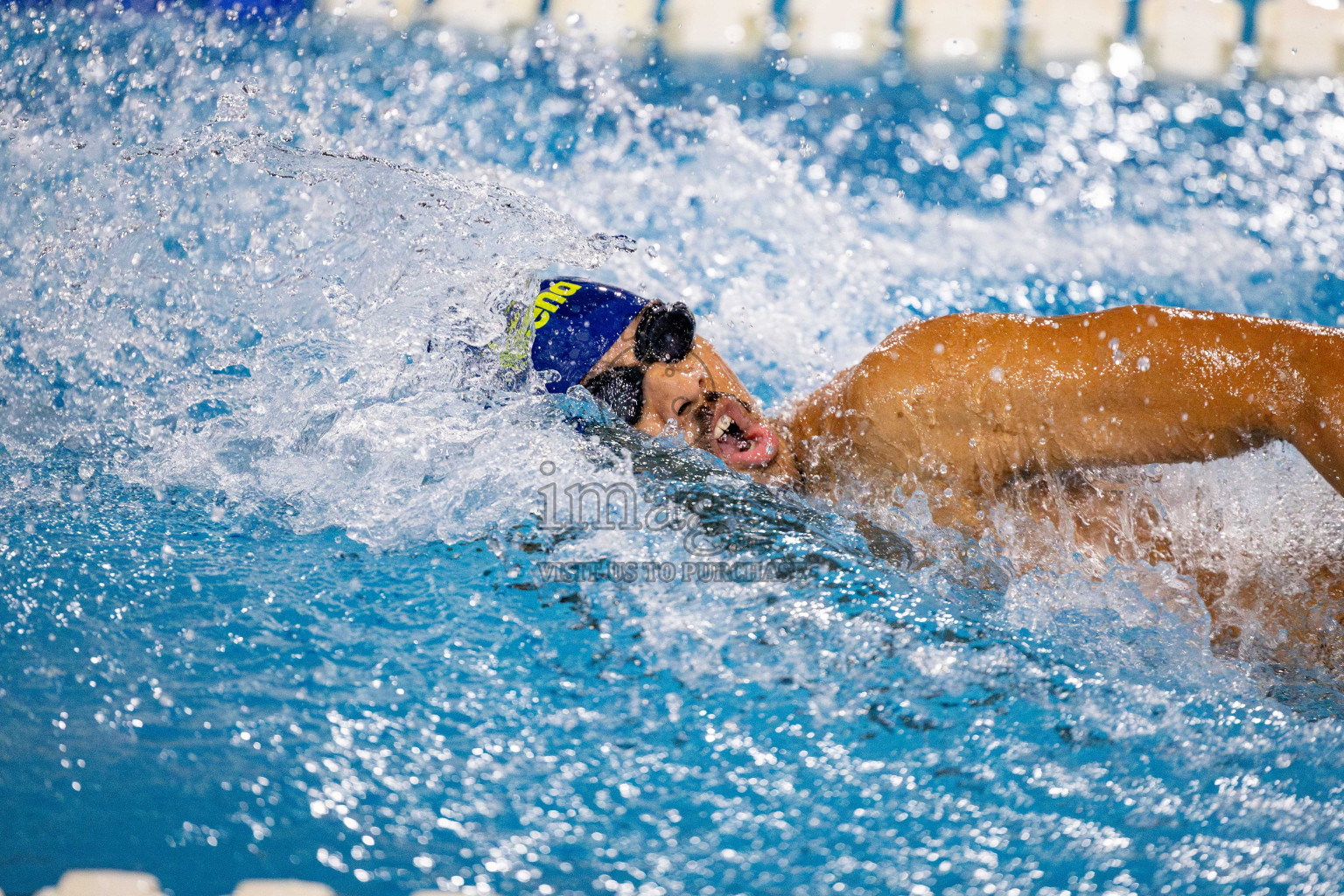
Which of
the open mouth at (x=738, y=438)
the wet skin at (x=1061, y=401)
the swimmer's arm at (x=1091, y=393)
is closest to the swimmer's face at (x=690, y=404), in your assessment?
the open mouth at (x=738, y=438)

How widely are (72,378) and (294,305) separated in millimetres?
862

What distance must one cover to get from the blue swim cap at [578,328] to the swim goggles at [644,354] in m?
0.04

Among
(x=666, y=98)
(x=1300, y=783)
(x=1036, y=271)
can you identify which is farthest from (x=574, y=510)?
(x=666, y=98)

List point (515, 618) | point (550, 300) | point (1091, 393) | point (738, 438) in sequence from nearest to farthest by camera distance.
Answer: point (1091, 393) < point (515, 618) < point (738, 438) < point (550, 300)

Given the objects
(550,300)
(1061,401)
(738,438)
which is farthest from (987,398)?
(550,300)

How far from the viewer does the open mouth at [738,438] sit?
200 centimetres

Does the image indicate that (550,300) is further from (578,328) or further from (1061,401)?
Result: (1061,401)

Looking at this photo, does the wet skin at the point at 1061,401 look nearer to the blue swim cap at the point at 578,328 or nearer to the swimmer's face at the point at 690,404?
the swimmer's face at the point at 690,404

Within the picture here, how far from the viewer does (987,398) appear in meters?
1.59

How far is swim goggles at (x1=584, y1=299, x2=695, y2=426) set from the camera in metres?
2.02

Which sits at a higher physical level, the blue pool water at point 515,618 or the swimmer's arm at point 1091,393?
the swimmer's arm at point 1091,393

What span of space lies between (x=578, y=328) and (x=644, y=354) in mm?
158

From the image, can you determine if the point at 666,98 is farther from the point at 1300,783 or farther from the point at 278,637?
the point at 1300,783

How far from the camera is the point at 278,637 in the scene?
5.37ft
